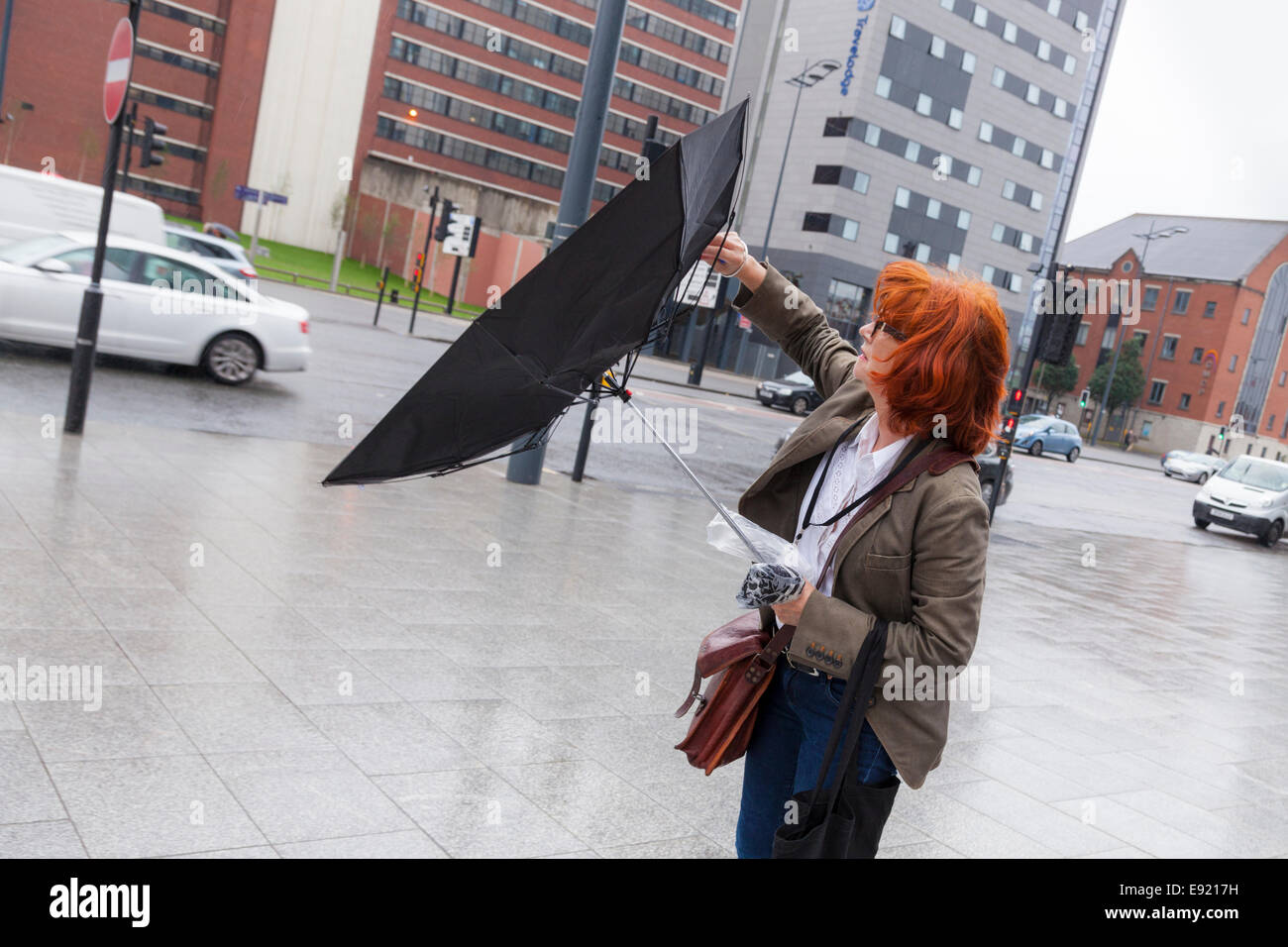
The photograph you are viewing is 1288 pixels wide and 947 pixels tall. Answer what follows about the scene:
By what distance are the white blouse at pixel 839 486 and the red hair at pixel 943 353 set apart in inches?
4.8

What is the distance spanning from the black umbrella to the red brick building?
7980 cm

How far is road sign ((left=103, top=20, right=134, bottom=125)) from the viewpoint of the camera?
27.2ft

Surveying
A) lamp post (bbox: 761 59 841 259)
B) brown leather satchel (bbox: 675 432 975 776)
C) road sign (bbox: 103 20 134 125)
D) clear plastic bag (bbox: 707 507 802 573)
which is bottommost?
brown leather satchel (bbox: 675 432 975 776)

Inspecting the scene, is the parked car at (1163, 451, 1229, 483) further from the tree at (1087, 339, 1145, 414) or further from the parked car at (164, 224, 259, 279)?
the parked car at (164, 224, 259, 279)

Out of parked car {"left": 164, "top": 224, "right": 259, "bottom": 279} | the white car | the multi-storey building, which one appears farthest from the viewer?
the multi-storey building

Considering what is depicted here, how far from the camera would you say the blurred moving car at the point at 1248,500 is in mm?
20766

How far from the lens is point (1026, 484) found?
85.4ft

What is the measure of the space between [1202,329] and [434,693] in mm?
82566

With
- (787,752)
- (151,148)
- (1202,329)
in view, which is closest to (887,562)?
(787,752)

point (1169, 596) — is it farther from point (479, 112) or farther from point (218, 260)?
point (479, 112)

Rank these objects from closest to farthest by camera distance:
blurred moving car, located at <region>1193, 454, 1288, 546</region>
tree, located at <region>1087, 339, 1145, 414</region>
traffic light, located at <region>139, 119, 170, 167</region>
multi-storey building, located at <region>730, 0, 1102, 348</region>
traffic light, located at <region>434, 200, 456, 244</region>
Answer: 1. blurred moving car, located at <region>1193, 454, 1288, 546</region>
2. traffic light, located at <region>139, 119, 170, 167</region>
3. traffic light, located at <region>434, 200, 456, 244</region>
4. multi-storey building, located at <region>730, 0, 1102, 348</region>
5. tree, located at <region>1087, 339, 1145, 414</region>

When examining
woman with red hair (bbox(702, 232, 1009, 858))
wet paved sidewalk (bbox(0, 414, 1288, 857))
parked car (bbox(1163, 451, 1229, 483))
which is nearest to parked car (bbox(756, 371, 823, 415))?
parked car (bbox(1163, 451, 1229, 483))
